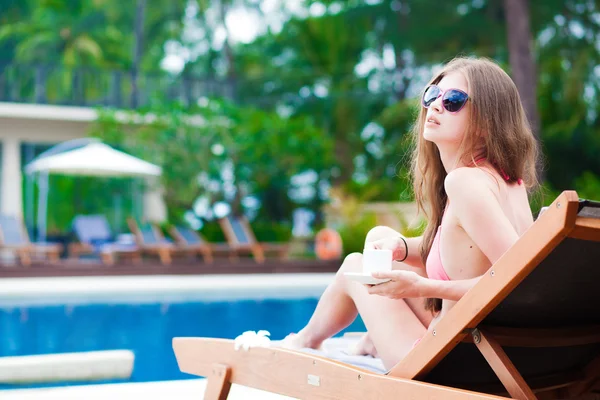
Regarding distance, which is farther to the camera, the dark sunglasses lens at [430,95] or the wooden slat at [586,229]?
the dark sunglasses lens at [430,95]

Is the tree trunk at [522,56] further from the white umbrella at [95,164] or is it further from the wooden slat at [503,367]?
the wooden slat at [503,367]

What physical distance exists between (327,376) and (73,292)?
8024mm

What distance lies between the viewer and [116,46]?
26.2 metres

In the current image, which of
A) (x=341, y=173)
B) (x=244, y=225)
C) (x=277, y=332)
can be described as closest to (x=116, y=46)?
(x=341, y=173)

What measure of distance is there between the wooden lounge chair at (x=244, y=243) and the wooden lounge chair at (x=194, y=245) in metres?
0.20

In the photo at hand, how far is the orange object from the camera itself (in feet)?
46.5

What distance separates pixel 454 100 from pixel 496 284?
0.63m

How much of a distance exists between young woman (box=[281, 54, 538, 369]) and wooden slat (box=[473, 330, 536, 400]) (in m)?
0.17

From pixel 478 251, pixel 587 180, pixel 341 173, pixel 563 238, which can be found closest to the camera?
pixel 563 238

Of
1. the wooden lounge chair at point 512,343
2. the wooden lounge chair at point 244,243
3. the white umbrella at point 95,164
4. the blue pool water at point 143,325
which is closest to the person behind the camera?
the wooden lounge chair at point 512,343

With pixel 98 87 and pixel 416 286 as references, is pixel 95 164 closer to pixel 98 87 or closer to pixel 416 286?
pixel 98 87

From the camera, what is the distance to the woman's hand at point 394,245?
2.49 metres

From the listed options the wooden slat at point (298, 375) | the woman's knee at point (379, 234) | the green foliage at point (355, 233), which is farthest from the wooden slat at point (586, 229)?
the green foliage at point (355, 233)

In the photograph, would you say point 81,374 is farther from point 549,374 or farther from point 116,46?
point 116,46
